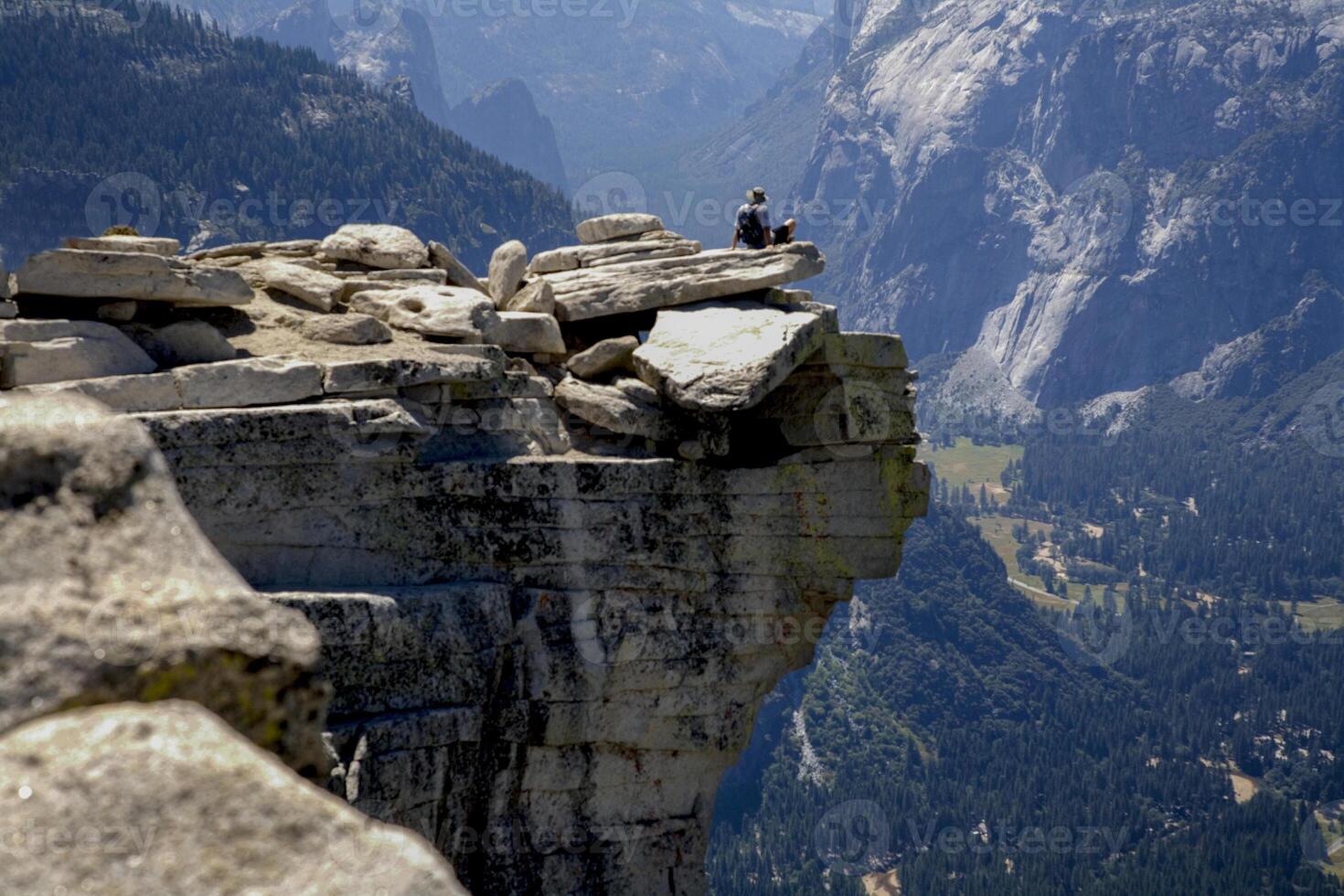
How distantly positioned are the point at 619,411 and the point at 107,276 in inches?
311

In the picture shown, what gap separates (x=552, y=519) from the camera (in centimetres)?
2280

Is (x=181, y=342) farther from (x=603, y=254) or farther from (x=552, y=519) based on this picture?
(x=603, y=254)

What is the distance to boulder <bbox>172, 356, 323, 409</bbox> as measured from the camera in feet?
67.9

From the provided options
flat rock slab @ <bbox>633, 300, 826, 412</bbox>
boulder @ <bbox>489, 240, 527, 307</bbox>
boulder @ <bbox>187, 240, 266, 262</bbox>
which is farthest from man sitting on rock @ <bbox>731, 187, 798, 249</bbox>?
boulder @ <bbox>187, 240, 266, 262</bbox>

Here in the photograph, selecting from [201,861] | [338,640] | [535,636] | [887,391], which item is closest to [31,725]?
[201,861]

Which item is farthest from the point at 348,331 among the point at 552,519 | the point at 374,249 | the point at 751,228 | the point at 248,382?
the point at 751,228

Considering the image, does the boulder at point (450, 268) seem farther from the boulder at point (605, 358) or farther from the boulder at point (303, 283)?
the boulder at point (605, 358)

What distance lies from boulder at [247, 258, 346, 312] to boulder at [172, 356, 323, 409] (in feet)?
11.9

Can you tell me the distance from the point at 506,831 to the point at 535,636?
9.73ft

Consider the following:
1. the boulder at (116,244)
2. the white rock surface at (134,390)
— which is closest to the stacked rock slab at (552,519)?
the white rock surface at (134,390)

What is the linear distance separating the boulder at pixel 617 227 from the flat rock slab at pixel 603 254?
71 cm

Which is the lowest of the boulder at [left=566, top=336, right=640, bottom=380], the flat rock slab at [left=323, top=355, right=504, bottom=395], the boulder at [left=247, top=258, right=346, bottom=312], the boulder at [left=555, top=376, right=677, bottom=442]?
the boulder at [left=555, top=376, right=677, bottom=442]

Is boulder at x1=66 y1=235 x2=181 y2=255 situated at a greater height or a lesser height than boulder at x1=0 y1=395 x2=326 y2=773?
greater
